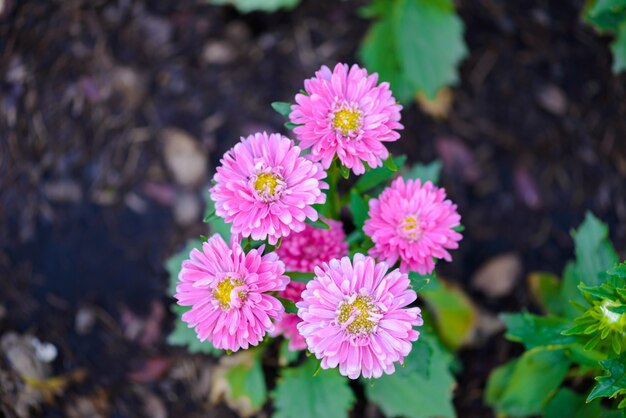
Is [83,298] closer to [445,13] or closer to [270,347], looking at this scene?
[270,347]

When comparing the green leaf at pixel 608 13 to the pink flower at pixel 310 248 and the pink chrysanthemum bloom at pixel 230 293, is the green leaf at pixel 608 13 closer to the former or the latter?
the pink flower at pixel 310 248

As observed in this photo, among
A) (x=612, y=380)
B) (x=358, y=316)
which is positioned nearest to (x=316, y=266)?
(x=358, y=316)

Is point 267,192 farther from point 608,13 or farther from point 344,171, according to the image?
point 608,13

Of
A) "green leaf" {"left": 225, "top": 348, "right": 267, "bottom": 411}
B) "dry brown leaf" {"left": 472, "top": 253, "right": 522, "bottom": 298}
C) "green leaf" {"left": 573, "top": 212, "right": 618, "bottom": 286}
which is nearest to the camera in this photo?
"green leaf" {"left": 573, "top": 212, "right": 618, "bottom": 286}

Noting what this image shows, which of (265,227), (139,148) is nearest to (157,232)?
(139,148)

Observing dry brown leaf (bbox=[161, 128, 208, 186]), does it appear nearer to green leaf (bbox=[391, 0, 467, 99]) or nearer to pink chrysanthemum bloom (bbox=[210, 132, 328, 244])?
green leaf (bbox=[391, 0, 467, 99])

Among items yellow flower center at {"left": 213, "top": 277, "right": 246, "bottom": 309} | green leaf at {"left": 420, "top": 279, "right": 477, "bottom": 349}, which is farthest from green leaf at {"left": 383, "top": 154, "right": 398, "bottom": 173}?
green leaf at {"left": 420, "top": 279, "right": 477, "bottom": 349}

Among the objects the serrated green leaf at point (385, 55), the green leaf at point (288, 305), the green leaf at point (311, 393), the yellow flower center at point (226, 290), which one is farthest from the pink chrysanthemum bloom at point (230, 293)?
the serrated green leaf at point (385, 55)

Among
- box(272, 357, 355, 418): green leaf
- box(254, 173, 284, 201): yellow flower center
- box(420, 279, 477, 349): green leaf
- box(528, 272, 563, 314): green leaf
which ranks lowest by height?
box(272, 357, 355, 418): green leaf
